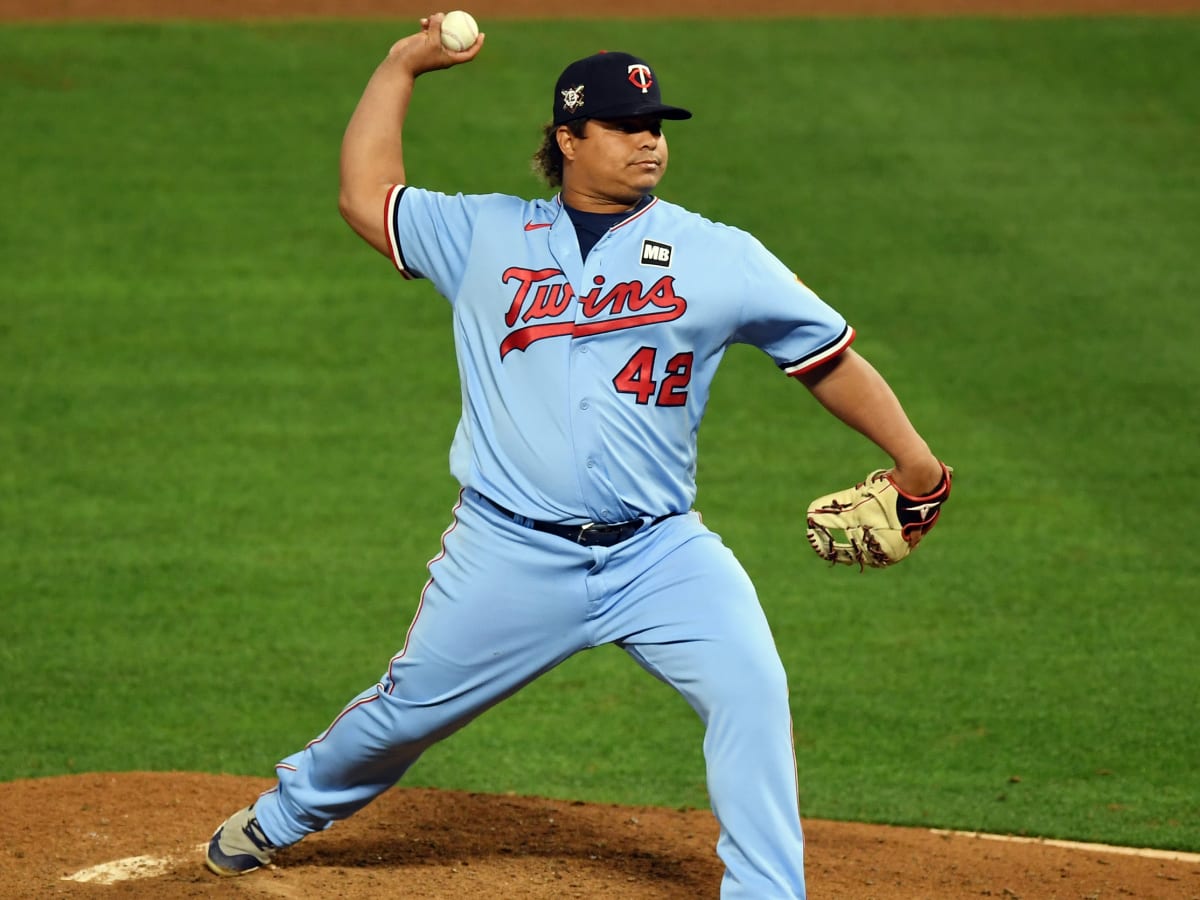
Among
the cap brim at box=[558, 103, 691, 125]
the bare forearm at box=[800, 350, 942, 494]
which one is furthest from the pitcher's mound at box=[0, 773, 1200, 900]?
the cap brim at box=[558, 103, 691, 125]

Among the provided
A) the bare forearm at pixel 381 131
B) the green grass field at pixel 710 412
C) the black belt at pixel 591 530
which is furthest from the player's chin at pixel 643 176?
the green grass field at pixel 710 412

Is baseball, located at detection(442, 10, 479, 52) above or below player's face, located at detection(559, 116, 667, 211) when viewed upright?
above

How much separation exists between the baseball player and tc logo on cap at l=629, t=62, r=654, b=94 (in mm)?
15

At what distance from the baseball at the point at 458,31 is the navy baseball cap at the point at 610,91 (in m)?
0.25

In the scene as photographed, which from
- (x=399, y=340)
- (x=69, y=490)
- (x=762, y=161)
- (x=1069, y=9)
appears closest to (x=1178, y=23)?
(x=1069, y=9)

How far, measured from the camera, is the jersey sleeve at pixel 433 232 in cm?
400

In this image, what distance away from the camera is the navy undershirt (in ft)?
13.0

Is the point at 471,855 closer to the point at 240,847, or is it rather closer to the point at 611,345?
the point at 240,847

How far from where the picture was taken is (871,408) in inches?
153

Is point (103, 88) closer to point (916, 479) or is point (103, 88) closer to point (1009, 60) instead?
point (1009, 60)

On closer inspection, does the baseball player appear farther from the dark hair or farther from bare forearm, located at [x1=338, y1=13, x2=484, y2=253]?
the dark hair

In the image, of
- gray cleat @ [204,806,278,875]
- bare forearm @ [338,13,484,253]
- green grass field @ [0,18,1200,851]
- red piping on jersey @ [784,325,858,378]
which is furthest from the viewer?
green grass field @ [0,18,1200,851]

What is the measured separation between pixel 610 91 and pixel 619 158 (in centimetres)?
15

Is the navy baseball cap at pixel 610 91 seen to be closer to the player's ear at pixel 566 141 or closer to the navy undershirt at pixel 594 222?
the player's ear at pixel 566 141
